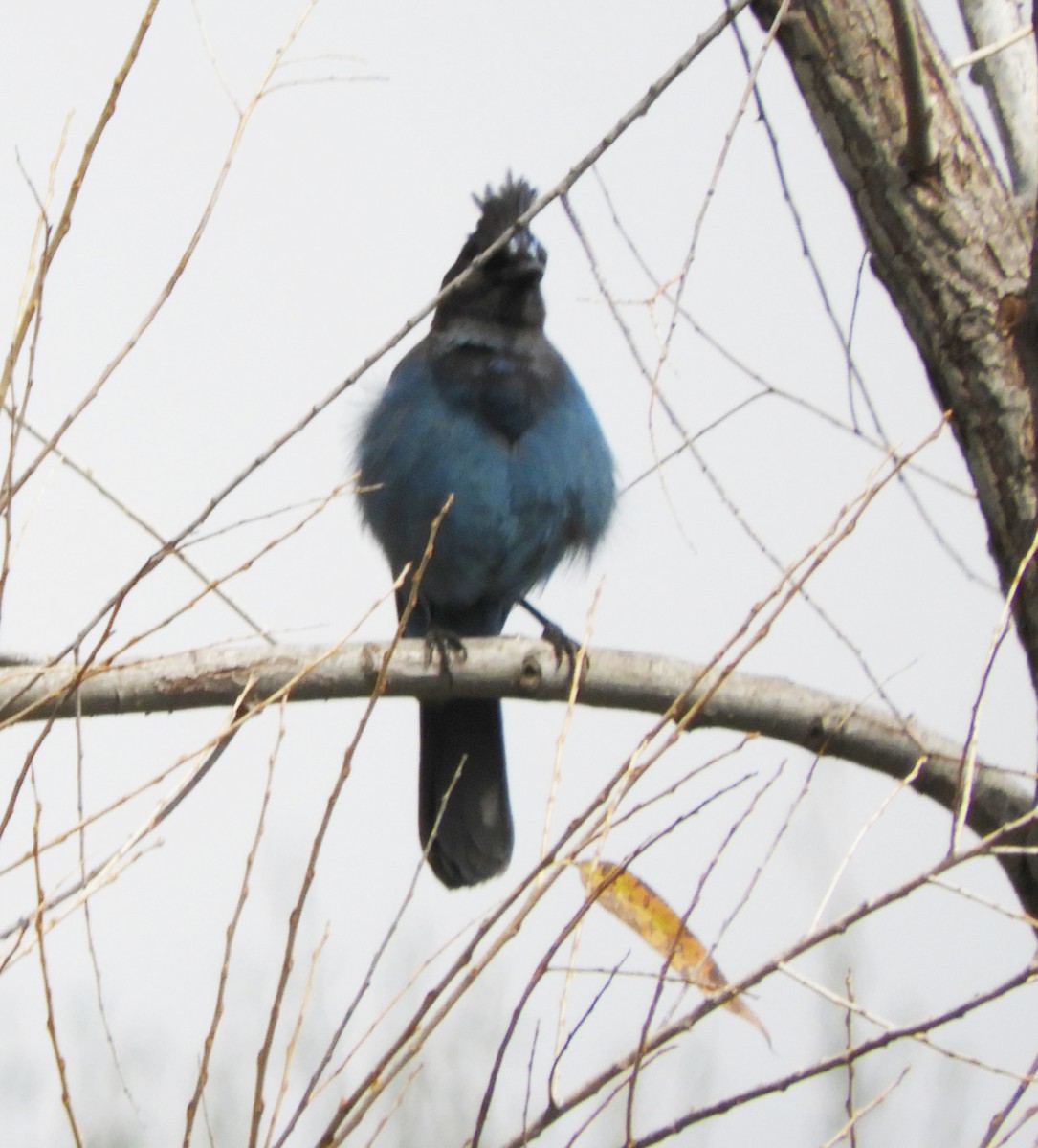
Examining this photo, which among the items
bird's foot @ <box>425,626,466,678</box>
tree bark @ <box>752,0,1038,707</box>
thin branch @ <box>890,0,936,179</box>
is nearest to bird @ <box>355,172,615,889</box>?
bird's foot @ <box>425,626,466,678</box>

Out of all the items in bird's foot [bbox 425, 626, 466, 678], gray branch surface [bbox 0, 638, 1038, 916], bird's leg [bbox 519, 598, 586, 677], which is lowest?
gray branch surface [bbox 0, 638, 1038, 916]

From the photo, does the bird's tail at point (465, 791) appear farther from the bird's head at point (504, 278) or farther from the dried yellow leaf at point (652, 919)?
the dried yellow leaf at point (652, 919)

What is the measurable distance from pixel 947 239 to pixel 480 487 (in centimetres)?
166

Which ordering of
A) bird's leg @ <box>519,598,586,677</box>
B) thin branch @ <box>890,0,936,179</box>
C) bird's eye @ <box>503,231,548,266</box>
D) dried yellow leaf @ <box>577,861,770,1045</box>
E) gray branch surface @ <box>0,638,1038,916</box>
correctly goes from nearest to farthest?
1. dried yellow leaf @ <box>577,861,770,1045</box>
2. thin branch @ <box>890,0,936,179</box>
3. gray branch surface @ <box>0,638,1038,916</box>
4. bird's leg @ <box>519,598,586,677</box>
5. bird's eye @ <box>503,231,548,266</box>

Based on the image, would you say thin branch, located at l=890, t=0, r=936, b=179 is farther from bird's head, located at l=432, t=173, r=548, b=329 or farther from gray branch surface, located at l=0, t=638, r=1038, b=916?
bird's head, located at l=432, t=173, r=548, b=329

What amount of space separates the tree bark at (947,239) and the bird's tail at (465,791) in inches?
74.8

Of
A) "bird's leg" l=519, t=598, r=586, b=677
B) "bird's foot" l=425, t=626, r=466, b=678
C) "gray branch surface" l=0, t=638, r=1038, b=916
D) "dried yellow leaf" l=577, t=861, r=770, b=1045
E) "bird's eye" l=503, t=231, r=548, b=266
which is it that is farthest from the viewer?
"bird's eye" l=503, t=231, r=548, b=266

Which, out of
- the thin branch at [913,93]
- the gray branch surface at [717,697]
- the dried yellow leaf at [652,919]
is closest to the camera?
the dried yellow leaf at [652,919]

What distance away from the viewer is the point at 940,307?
279 cm

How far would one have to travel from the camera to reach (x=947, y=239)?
110 inches

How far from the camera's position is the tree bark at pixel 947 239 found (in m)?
2.73

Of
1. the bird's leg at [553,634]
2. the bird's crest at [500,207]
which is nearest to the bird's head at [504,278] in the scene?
the bird's crest at [500,207]

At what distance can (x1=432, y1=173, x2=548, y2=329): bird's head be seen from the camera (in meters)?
4.59

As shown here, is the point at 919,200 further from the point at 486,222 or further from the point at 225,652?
the point at 486,222
